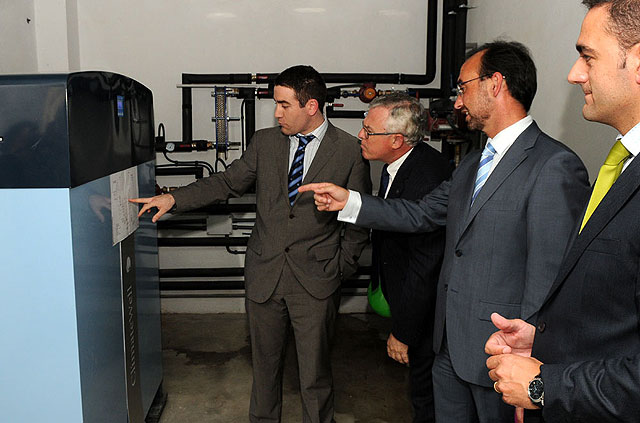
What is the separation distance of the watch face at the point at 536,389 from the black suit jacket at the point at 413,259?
1.02m

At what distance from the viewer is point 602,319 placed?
1073mm

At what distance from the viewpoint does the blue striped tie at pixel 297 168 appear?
8.04 feet

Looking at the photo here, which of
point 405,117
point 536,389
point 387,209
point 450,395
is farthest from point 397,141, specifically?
point 536,389

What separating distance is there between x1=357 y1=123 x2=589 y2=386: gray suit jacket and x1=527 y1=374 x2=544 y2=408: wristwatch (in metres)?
0.45

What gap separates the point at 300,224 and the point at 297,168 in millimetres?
253

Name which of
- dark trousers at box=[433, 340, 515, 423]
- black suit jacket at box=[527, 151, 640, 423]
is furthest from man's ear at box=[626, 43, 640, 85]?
dark trousers at box=[433, 340, 515, 423]

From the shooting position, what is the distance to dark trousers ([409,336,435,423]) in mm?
2240

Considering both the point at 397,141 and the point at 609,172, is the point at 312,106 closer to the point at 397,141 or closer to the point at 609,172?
the point at 397,141

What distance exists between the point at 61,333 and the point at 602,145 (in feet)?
5.98

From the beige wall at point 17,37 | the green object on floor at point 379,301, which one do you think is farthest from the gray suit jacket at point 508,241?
the beige wall at point 17,37

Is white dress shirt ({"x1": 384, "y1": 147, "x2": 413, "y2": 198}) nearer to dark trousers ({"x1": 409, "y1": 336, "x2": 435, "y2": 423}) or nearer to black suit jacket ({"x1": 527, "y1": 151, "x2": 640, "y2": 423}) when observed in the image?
dark trousers ({"x1": 409, "y1": 336, "x2": 435, "y2": 423})

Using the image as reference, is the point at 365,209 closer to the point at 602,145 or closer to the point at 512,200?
the point at 512,200

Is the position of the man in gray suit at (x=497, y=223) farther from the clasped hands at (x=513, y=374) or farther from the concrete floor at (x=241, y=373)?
the concrete floor at (x=241, y=373)

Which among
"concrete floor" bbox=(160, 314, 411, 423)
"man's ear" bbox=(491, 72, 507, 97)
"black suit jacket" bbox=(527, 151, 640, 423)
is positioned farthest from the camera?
"concrete floor" bbox=(160, 314, 411, 423)
